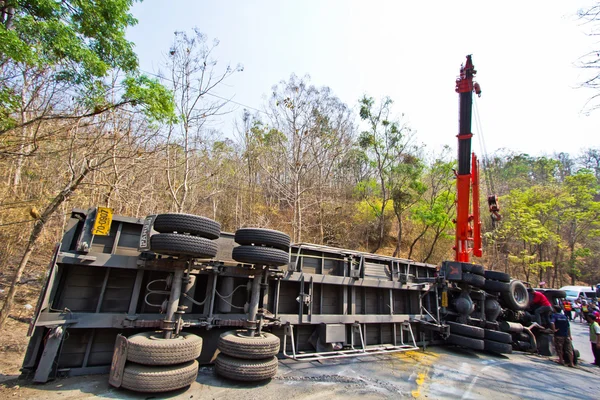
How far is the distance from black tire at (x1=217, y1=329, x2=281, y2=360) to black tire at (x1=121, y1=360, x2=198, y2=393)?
60 centimetres

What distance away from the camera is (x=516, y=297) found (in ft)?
26.7

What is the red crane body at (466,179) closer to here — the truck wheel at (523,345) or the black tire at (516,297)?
the black tire at (516,297)

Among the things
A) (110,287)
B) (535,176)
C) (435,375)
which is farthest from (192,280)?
(535,176)

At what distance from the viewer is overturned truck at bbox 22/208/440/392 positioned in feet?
11.1

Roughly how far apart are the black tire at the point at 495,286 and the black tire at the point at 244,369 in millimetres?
6489

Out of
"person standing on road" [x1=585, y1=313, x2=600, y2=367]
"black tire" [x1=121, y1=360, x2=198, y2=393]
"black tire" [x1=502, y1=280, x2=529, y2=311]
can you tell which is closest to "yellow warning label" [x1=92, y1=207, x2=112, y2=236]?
"black tire" [x1=121, y1=360, x2=198, y2=393]

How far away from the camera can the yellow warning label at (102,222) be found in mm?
3738

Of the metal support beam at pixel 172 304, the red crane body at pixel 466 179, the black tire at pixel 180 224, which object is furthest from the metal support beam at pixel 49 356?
the red crane body at pixel 466 179

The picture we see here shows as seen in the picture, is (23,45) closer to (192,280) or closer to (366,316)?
(192,280)

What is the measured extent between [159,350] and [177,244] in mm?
1157

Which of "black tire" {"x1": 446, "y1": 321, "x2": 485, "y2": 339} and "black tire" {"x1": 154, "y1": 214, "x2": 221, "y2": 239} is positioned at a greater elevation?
"black tire" {"x1": 154, "y1": 214, "x2": 221, "y2": 239}

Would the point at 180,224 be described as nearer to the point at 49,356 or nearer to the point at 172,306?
the point at 172,306

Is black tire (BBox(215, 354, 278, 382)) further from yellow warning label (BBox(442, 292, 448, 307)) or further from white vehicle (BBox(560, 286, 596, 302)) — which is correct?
white vehicle (BBox(560, 286, 596, 302))

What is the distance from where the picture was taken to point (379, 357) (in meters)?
5.73
